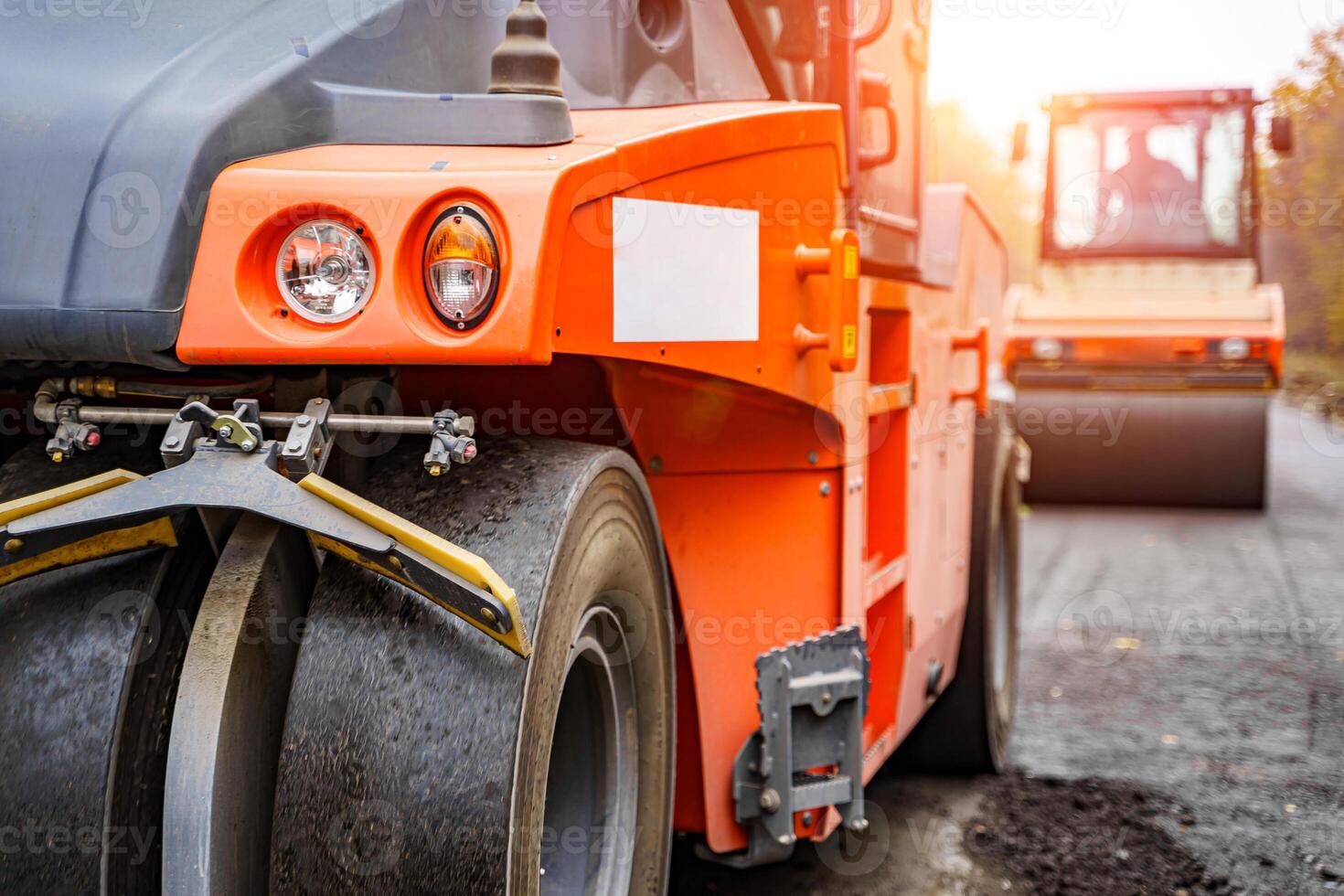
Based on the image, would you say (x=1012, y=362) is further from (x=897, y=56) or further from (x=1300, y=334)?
(x=1300, y=334)

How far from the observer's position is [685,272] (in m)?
2.12

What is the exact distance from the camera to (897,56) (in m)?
3.47

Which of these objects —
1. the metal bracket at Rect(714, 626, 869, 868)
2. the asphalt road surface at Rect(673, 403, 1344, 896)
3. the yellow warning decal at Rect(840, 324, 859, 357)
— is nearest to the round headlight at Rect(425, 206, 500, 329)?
the yellow warning decal at Rect(840, 324, 859, 357)

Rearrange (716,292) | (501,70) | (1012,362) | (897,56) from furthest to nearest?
(1012,362)
(897,56)
(716,292)
(501,70)

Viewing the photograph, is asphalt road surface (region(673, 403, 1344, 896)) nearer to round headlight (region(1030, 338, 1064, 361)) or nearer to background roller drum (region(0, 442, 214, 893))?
background roller drum (region(0, 442, 214, 893))

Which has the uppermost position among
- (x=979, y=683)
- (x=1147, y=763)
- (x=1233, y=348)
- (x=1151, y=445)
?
(x=1233, y=348)

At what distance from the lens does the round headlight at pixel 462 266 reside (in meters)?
1.68

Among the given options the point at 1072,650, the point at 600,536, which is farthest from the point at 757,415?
the point at 1072,650

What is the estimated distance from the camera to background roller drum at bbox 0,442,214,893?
1.71 meters

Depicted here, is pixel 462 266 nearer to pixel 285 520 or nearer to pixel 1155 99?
pixel 285 520

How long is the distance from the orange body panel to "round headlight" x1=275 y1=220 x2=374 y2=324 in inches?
0.7

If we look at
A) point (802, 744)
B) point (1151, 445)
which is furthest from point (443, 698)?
point (1151, 445)

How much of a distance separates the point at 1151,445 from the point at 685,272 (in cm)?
930

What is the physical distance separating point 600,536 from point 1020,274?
39.9 m
